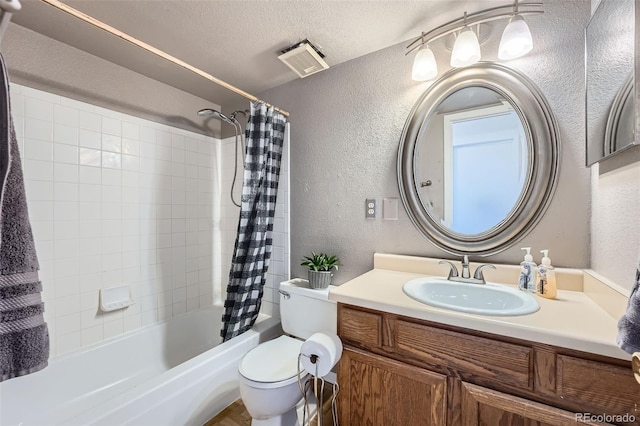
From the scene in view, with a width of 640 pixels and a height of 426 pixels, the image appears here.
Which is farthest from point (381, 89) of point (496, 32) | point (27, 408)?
point (27, 408)

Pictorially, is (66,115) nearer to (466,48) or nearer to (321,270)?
(321,270)

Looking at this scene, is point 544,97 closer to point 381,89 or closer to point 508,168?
point 508,168

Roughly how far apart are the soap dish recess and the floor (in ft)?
3.18

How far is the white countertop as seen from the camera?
690mm

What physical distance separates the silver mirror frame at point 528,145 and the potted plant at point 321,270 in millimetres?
594

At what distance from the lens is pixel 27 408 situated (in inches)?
50.8

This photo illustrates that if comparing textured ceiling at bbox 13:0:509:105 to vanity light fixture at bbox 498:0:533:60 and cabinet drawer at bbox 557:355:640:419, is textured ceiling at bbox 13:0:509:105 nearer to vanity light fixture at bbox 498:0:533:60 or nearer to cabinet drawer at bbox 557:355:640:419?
vanity light fixture at bbox 498:0:533:60

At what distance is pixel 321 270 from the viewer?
1.62 meters

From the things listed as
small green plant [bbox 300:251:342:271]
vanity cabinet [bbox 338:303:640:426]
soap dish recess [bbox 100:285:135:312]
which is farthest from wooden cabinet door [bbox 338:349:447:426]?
soap dish recess [bbox 100:285:135:312]

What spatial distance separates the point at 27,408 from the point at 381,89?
2.61m

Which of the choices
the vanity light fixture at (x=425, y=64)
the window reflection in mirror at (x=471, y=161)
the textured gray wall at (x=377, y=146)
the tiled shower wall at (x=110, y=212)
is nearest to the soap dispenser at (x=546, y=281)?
the textured gray wall at (x=377, y=146)

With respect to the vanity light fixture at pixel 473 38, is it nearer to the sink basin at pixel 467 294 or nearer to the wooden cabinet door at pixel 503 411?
the sink basin at pixel 467 294

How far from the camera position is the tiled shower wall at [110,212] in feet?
4.76

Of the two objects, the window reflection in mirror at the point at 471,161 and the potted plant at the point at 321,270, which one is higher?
the window reflection in mirror at the point at 471,161
